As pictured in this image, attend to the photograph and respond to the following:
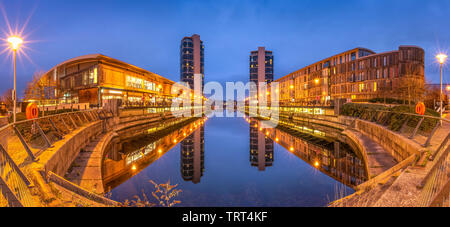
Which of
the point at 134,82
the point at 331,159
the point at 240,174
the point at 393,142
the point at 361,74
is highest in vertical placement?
the point at 361,74

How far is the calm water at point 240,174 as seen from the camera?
23.5 feet

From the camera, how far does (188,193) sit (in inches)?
296

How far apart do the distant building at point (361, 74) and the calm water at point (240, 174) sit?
27.3 metres

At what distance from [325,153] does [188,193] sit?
31.5 feet

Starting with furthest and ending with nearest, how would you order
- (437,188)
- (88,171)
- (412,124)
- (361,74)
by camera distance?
(361,74) → (412,124) → (88,171) → (437,188)

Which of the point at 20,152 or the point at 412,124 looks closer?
the point at 20,152

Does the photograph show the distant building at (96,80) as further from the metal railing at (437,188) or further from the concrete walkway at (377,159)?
the metal railing at (437,188)

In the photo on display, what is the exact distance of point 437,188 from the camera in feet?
11.8

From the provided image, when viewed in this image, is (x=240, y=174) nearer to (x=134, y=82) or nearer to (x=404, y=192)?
(x=404, y=192)

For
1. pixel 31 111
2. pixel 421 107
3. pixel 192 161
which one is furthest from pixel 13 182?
pixel 421 107

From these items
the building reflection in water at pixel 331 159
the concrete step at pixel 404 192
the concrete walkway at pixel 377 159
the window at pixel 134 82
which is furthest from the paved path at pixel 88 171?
the window at pixel 134 82

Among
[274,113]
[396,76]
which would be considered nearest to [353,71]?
[396,76]

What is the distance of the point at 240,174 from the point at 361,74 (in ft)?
192
